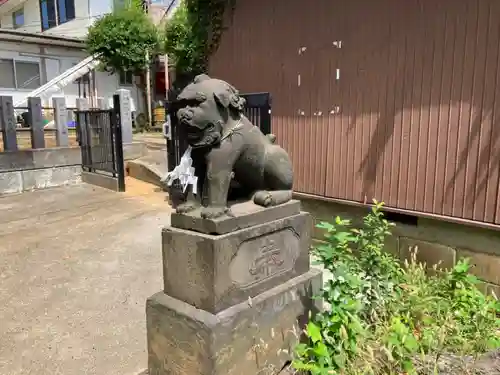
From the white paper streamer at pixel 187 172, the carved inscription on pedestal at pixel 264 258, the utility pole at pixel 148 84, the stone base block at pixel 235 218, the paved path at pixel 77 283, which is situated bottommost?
the paved path at pixel 77 283

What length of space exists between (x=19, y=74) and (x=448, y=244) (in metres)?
18.1

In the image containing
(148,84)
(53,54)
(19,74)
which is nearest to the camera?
(19,74)

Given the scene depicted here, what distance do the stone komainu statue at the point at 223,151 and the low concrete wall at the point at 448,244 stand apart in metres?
2.40

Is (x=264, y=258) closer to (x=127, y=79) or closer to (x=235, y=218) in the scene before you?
(x=235, y=218)

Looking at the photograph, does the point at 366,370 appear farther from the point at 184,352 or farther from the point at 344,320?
the point at 184,352

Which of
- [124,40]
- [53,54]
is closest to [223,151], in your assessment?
[124,40]

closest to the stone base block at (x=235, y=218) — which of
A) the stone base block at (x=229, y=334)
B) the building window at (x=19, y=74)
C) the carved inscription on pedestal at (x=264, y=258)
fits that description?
the carved inscription on pedestal at (x=264, y=258)

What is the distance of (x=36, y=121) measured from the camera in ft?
30.0

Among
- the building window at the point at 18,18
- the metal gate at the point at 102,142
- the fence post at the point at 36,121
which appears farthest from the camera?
the building window at the point at 18,18

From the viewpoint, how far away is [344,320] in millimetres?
2424

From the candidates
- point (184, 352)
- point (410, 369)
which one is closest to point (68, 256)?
point (184, 352)

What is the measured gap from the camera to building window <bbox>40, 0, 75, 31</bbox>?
20.7m

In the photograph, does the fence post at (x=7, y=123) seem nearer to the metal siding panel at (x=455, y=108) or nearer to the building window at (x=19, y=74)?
the metal siding panel at (x=455, y=108)

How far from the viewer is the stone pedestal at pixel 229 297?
2.42 m
